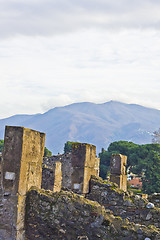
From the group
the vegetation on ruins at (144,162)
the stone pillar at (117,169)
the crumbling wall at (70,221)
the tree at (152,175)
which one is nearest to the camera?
the crumbling wall at (70,221)

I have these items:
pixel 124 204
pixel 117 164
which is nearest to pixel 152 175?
pixel 117 164

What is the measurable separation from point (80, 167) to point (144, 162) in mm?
40668

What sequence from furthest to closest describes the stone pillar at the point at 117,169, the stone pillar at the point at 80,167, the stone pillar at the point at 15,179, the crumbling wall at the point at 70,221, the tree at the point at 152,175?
1. the tree at the point at 152,175
2. the stone pillar at the point at 117,169
3. the stone pillar at the point at 80,167
4. the stone pillar at the point at 15,179
5. the crumbling wall at the point at 70,221

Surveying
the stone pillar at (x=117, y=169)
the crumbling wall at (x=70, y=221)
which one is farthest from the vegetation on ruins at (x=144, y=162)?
the crumbling wall at (x=70, y=221)

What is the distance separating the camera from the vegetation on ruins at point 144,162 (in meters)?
49.5

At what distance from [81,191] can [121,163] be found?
7520mm

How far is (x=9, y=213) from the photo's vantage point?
9.65m

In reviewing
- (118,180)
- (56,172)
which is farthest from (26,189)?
(118,180)

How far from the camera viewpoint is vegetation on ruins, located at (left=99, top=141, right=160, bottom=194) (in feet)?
162

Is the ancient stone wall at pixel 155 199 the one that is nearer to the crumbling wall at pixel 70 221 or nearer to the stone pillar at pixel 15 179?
the crumbling wall at pixel 70 221

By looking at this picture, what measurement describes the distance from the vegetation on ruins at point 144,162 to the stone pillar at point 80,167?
3475 centimetres

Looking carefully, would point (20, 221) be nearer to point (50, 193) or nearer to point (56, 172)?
point (50, 193)

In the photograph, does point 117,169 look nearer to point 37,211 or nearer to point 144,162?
point 37,211

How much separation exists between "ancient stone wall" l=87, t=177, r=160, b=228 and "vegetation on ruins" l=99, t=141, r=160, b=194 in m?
34.6
